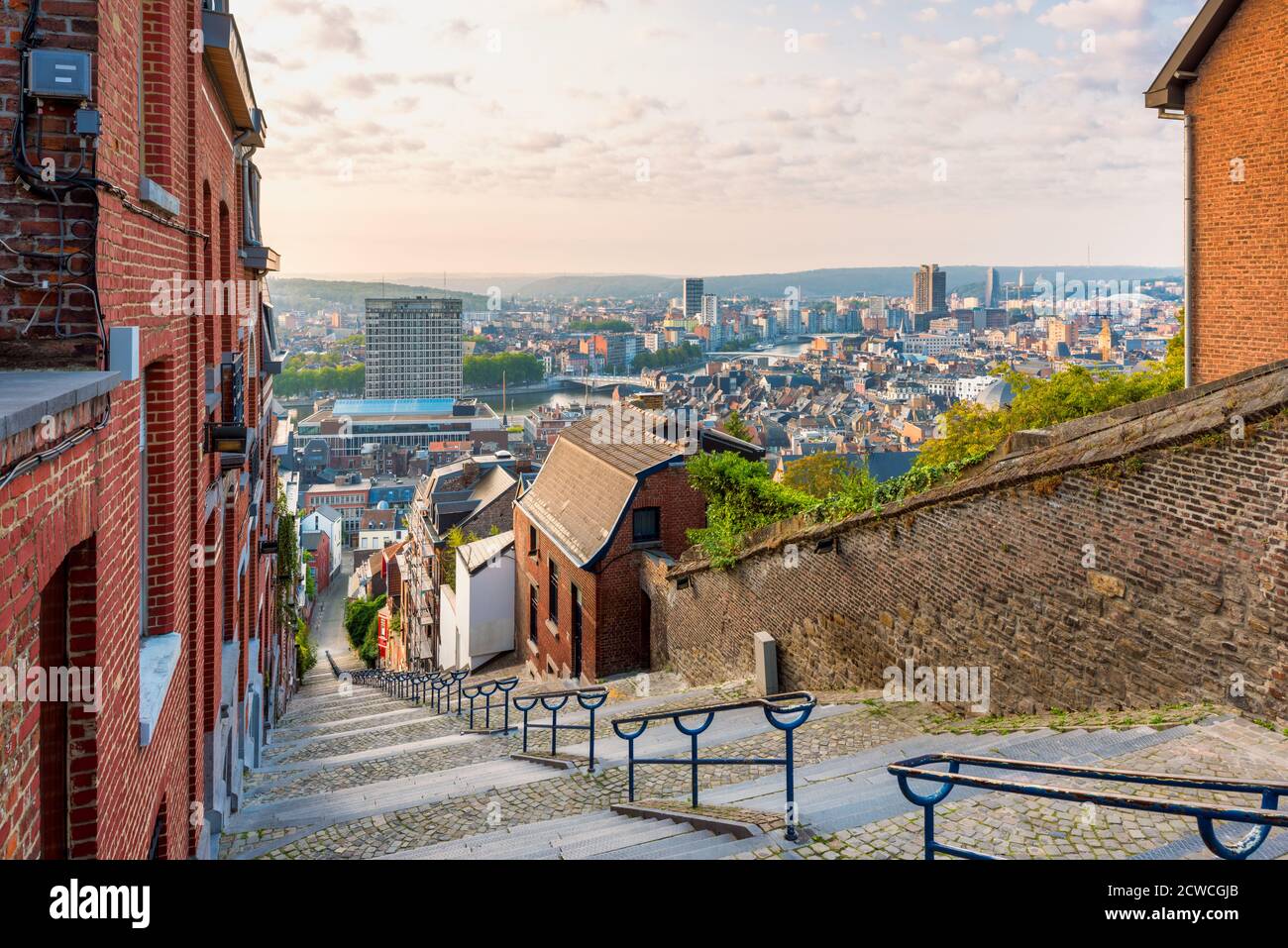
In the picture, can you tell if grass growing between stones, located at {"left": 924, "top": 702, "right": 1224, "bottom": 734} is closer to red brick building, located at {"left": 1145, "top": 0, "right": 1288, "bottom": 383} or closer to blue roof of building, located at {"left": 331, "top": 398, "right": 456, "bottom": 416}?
red brick building, located at {"left": 1145, "top": 0, "right": 1288, "bottom": 383}

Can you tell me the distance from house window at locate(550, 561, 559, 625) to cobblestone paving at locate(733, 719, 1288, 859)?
1572cm

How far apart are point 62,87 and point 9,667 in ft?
8.37

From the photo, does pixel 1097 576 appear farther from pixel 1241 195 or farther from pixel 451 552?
pixel 451 552

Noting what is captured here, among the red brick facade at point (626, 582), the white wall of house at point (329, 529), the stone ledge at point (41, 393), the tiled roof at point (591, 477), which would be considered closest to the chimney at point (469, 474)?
the tiled roof at point (591, 477)

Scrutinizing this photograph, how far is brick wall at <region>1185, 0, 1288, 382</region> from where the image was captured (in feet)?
41.1

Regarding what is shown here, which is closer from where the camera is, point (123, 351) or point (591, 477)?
point (123, 351)

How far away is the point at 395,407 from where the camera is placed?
559ft

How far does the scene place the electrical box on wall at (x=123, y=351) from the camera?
14.8 feet

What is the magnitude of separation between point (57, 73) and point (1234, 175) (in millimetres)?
14507

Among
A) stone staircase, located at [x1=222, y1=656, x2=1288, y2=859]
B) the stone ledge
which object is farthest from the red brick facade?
the stone ledge

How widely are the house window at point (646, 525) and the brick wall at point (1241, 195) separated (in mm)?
9905

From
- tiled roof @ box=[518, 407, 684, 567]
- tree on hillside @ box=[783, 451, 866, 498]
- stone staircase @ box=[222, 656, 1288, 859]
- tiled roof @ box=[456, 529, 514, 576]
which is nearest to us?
stone staircase @ box=[222, 656, 1288, 859]

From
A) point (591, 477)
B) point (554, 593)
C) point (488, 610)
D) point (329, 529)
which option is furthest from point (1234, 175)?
point (329, 529)
